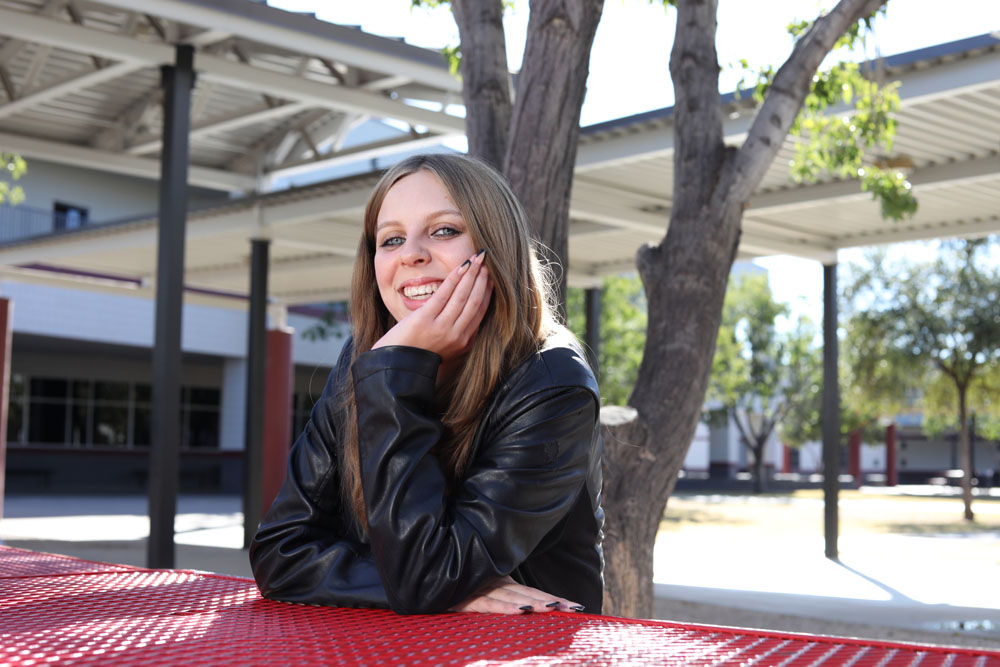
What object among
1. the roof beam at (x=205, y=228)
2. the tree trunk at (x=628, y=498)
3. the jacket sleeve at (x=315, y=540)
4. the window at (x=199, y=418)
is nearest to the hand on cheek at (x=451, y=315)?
the jacket sleeve at (x=315, y=540)

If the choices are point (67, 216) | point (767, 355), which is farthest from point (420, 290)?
point (767, 355)

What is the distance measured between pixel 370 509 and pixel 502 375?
369 mm

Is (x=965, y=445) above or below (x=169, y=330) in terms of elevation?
below

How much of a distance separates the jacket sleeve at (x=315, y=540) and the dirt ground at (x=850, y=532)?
21.6 ft

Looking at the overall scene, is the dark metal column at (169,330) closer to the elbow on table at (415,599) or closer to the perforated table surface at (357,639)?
the perforated table surface at (357,639)

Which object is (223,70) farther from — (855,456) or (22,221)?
(855,456)

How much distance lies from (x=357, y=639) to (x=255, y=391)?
460 inches

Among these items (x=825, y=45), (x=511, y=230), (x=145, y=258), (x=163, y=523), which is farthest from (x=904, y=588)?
(x=145, y=258)

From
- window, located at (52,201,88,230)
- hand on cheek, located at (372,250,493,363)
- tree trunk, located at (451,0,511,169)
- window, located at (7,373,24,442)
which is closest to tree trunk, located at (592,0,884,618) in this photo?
tree trunk, located at (451,0,511,169)

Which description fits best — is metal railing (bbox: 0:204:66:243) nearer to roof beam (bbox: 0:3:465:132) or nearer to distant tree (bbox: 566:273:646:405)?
distant tree (bbox: 566:273:646:405)

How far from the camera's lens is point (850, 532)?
61.4 ft

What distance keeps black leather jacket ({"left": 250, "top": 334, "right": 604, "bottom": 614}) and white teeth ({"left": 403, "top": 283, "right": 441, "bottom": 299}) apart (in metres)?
0.23

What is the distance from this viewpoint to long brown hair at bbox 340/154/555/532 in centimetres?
202

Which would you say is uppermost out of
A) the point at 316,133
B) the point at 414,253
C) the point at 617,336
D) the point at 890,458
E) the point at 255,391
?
the point at 316,133
